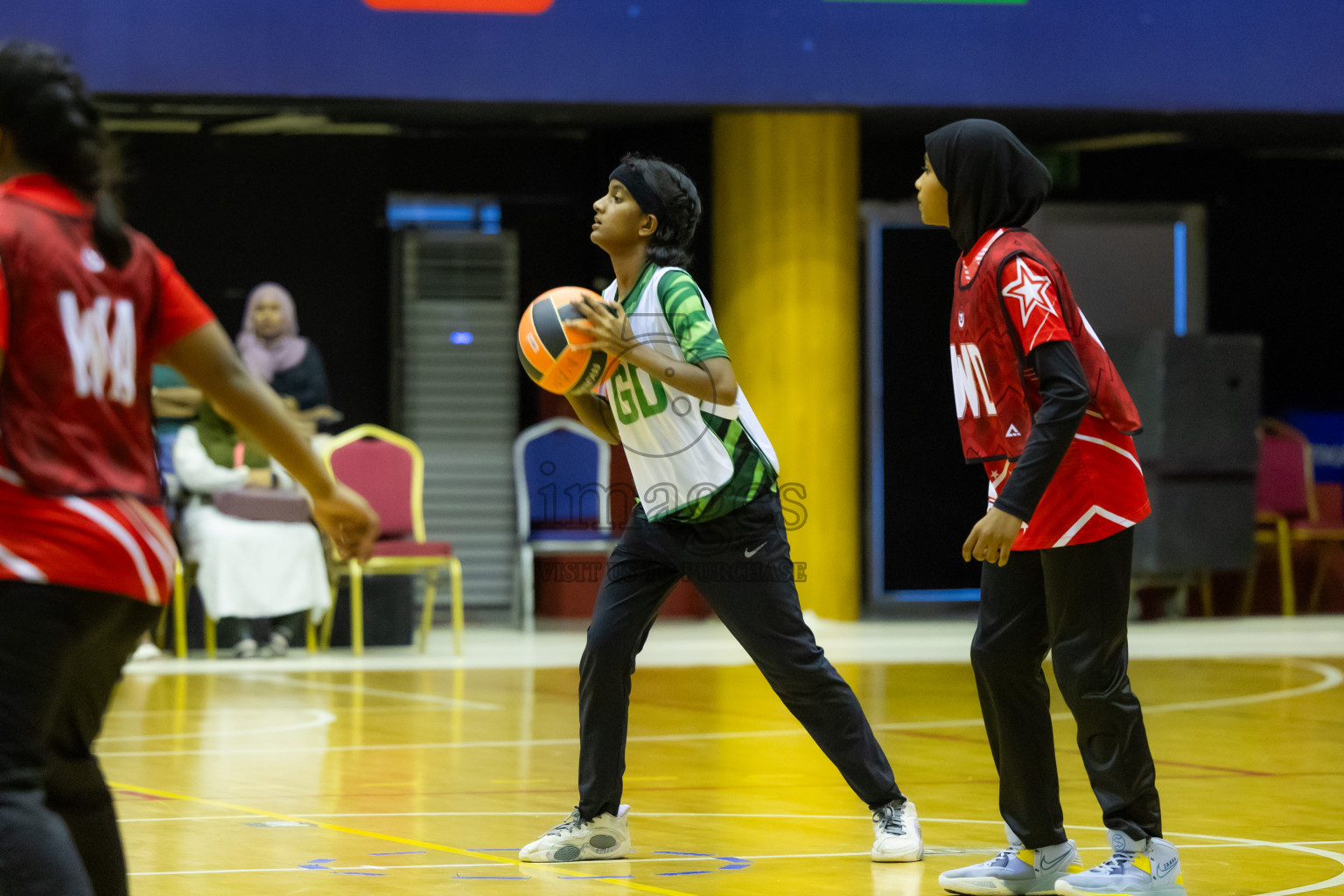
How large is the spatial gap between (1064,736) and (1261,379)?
7.68m

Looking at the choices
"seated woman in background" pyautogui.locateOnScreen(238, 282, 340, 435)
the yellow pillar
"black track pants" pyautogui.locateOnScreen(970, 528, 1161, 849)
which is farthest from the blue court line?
"black track pants" pyautogui.locateOnScreen(970, 528, 1161, 849)

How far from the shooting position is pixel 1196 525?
39.0ft

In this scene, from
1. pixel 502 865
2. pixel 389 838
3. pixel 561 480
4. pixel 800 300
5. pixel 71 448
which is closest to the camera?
pixel 71 448

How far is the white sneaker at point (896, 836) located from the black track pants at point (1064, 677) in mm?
372

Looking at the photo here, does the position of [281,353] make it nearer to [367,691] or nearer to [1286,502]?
[367,691]

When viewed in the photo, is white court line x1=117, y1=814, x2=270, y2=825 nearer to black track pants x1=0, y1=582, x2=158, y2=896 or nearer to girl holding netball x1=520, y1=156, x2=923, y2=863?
girl holding netball x1=520, y1=156, x2=923, y2=863

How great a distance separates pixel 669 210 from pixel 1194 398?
802cm

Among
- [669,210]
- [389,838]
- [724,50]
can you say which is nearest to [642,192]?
[669,210]

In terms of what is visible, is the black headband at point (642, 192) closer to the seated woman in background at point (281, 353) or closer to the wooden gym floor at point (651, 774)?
the wooden gym floor at point (651, 774)

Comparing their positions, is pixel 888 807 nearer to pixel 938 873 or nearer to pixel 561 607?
pixel 938 873

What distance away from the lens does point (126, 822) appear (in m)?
4.93

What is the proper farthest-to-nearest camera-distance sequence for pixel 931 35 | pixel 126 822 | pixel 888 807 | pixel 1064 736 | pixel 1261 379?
pixel 1261 379
pixel 931 35
pixel 1064 736
pixel 126 822
pixel 888 807

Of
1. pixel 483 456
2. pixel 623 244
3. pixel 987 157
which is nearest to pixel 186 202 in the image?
→ pixel 483 456

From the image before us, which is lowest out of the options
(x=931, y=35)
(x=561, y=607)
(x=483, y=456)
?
(x=561, y=607)
